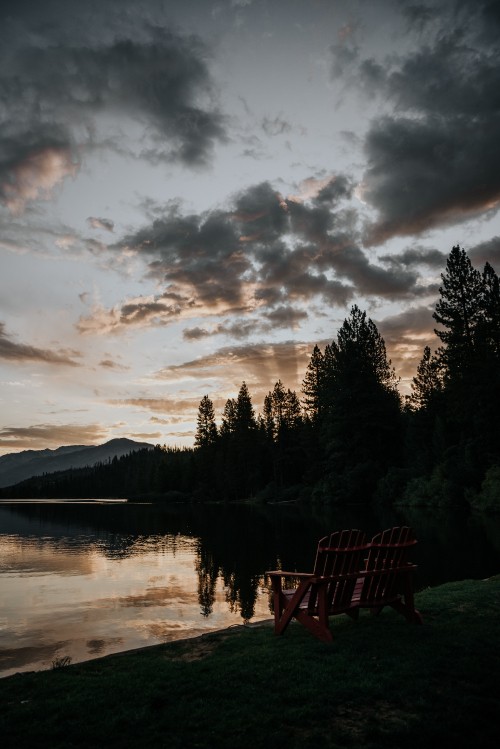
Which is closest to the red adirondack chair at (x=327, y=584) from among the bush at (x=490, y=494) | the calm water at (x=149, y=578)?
the calm water at (x=149, y=578)

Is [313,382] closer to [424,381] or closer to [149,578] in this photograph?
[424,381]

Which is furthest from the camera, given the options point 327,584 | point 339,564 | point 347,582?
point 347,582

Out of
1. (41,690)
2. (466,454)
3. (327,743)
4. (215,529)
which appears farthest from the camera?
(466,454)

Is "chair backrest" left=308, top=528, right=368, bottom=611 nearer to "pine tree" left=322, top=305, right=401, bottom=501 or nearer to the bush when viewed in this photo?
the bush

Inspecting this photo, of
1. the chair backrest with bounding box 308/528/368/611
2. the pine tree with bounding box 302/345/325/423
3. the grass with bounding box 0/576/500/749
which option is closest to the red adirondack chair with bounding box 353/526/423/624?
the chair backrest with bounding box 308/528/368/611

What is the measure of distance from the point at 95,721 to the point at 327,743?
2259 mm

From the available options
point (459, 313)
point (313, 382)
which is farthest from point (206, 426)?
point (459, 313)

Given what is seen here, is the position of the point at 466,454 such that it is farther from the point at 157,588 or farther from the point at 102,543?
the point at 157,588

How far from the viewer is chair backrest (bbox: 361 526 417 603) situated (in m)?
8.01

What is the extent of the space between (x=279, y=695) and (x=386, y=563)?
11.8 feet

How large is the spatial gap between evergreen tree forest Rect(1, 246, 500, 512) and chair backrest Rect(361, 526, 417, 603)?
34.9 m

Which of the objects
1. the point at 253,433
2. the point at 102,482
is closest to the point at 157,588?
the point at 253,433

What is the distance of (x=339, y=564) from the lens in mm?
7539

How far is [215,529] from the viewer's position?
37312mm
